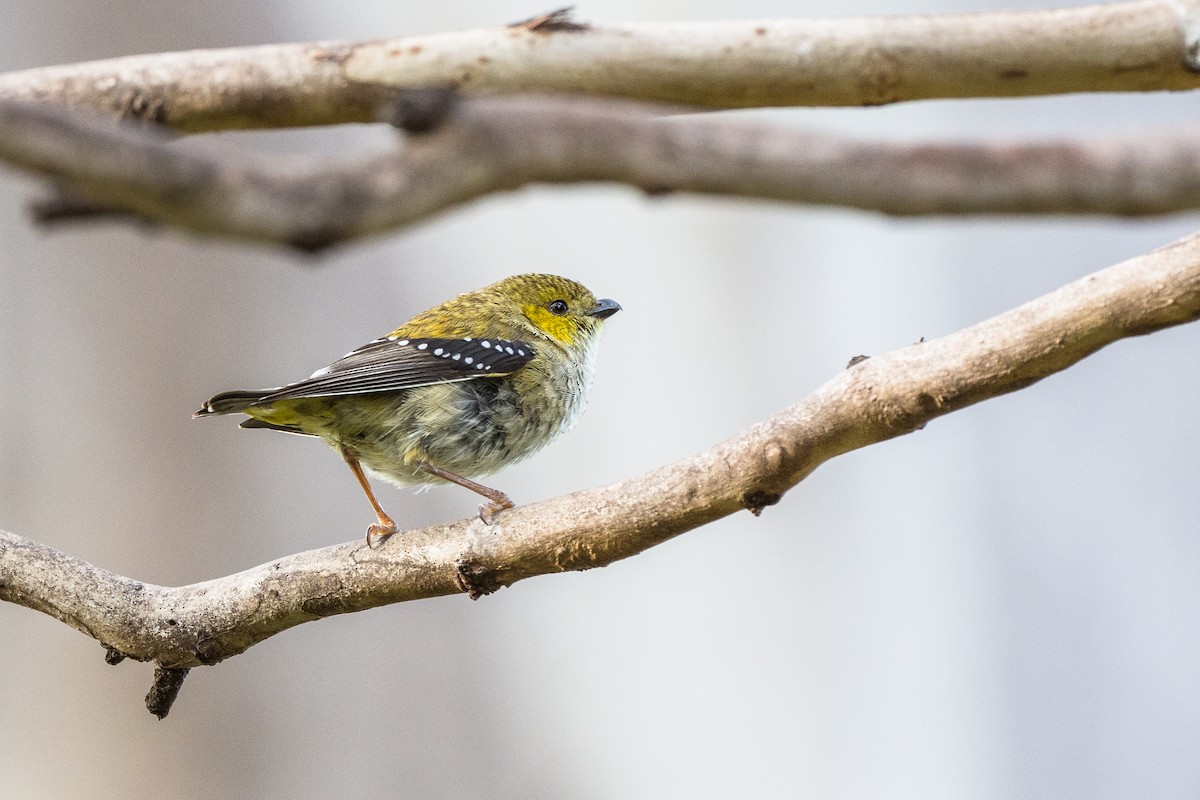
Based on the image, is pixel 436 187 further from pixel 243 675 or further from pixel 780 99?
pixel 243 675

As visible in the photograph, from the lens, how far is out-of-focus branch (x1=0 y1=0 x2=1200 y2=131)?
2920 millimetres

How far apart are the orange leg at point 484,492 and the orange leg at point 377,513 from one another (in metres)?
0.24

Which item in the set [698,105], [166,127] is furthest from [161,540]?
[698,105]

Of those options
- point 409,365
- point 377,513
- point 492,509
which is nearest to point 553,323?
point 409,365

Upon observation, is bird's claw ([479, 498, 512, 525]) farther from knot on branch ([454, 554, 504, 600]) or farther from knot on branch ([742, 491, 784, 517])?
knot on branch ([742, 491, 784, 517])

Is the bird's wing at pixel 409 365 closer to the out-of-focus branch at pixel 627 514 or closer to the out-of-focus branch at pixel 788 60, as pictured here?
the out-of-focus branch at pixel 627 514

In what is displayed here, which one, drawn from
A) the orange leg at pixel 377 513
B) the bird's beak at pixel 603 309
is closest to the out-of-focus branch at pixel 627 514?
the orange leg at pixel 377 513

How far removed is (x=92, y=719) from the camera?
719 cm

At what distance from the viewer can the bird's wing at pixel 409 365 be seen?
4.30 meters

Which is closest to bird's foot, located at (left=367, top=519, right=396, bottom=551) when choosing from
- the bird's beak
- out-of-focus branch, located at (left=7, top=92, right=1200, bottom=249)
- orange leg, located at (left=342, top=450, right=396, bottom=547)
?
orange leg, located at (left=342, top=450, right=396, bottom=547)

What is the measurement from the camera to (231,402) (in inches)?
164

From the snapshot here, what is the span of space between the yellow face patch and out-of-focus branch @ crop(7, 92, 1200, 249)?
2.98 meters

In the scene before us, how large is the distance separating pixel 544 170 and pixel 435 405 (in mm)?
2701

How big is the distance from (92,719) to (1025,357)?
21.1 feet
